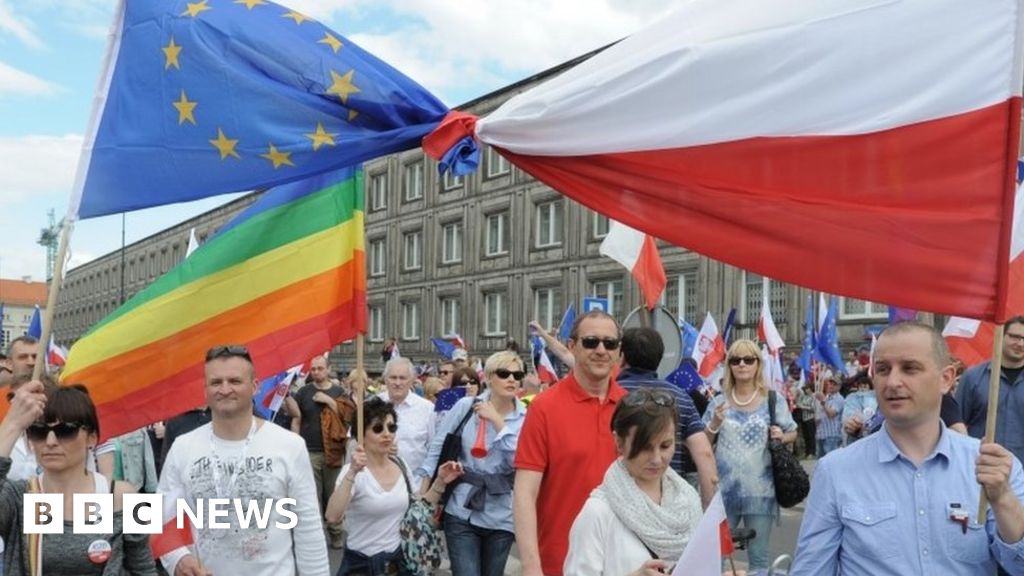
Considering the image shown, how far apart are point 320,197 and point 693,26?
2.34 metres

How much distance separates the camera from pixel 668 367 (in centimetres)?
1020

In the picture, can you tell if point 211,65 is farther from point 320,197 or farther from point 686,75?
point 686,75

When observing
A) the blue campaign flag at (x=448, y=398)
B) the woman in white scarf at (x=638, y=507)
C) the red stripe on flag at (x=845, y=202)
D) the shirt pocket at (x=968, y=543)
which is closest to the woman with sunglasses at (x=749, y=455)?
the blue campaign flag at (x=448, y=398)

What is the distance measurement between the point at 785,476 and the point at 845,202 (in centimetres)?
358

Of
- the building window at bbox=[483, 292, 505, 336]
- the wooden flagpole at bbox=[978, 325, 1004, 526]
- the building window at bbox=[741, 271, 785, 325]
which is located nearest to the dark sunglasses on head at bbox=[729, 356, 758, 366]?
the wooden flagpole at bbox=[978, 325, 1004, 526]

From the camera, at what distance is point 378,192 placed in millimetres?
53656

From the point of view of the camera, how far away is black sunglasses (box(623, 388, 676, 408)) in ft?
14.0

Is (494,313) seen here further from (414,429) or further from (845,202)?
(845,202)

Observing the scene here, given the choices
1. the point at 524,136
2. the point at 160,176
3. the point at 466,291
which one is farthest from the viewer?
the point at 466,291

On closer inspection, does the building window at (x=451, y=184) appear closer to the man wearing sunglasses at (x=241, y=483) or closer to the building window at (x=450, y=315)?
the building window at (x=450, y=315)

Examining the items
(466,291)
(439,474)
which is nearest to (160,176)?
(439,474)

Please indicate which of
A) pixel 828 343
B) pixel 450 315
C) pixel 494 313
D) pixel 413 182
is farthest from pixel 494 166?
pixel 828 343

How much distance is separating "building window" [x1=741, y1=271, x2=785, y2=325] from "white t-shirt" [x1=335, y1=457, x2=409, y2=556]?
2537 centimetres

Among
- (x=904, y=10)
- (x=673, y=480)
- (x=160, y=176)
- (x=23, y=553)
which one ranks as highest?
(x=904, y=10)
